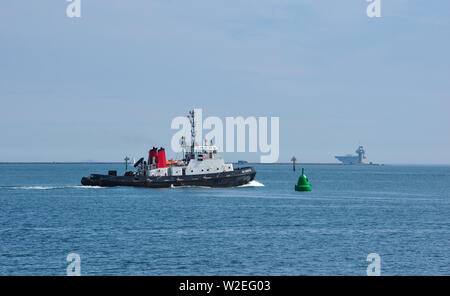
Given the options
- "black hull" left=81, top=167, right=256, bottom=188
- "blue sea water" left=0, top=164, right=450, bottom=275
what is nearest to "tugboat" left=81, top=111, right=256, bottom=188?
"black hull" left=81, top=167, right=256, bottom=188

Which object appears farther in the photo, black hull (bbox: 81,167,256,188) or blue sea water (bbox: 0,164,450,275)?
black hull (bbox: 81,167,256,188)

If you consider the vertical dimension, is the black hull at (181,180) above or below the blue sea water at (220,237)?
above

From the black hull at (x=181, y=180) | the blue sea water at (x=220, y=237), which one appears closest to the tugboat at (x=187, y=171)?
the black hull at (x=181, y=180)

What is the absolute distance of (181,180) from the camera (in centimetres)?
9638

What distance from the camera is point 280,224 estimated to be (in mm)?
54656

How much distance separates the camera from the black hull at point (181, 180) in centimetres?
9656

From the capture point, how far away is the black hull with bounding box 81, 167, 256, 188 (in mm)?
96562

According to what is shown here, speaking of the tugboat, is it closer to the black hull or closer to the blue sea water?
the black hull

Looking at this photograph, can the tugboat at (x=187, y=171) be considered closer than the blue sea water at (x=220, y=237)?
No

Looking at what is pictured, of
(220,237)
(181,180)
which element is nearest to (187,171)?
(181,180)

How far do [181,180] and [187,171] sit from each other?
190 cm

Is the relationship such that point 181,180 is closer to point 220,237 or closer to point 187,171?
point 187,171

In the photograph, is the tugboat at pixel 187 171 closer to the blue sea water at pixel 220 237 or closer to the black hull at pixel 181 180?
the black hull at pixel 181 180

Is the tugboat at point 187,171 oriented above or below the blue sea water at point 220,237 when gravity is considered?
above
